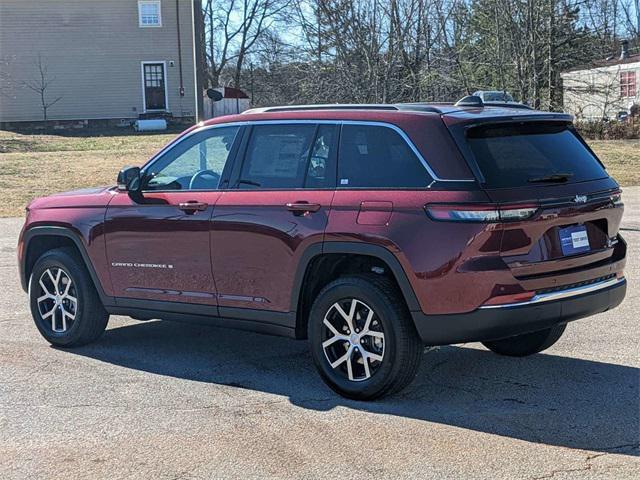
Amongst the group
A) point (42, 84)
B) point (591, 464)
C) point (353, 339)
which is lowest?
point (591, 464)

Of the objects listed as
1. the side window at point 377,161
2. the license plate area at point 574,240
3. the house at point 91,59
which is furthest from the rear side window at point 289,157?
the house at point 91,59

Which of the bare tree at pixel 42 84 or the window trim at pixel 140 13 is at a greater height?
the window trim at pixel 140 13

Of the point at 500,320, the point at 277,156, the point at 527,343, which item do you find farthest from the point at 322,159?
the point at 527,343

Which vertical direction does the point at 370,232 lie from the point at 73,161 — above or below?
Result: below

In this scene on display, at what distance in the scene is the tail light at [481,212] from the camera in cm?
499

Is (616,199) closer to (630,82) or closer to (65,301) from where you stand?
(65,301)

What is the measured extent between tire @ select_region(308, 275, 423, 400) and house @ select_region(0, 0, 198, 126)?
110 feet

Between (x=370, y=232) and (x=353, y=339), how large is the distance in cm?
71

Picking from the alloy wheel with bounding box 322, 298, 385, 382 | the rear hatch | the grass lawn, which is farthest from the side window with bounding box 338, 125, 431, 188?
the grass lawn

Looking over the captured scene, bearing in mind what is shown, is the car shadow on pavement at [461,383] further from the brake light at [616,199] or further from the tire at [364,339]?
the brake light at [616,199]

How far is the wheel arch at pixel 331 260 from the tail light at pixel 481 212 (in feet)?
1.30

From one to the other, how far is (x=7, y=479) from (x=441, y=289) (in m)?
2.55

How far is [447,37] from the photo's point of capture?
18.1m

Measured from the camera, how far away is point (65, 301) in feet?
23.4
